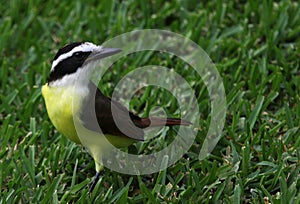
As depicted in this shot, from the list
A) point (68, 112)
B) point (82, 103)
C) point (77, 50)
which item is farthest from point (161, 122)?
point (77, 50)

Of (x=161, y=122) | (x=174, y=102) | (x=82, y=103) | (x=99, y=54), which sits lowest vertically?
(x=174, y=102)

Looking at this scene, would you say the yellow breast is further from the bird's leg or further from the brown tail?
the brown tail

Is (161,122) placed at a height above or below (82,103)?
below

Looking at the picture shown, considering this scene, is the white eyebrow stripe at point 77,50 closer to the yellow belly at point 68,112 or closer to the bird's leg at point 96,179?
the yellow belly at point 68,112

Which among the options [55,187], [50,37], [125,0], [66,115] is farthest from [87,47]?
[125,0]

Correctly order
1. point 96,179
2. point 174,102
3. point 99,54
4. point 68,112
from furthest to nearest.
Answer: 1. point 174,102
2. point 96,179
3. point 99,54
4. point 68,112

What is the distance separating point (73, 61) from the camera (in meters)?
4.12

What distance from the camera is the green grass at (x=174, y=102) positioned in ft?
13.7

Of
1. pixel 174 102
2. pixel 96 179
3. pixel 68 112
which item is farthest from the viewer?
pixel 174 102

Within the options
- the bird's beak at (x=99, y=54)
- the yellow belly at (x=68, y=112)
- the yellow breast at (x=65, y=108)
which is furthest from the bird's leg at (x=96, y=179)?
the bird's beak at (x=99, y=54)

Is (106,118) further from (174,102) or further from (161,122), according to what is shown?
(174,102)

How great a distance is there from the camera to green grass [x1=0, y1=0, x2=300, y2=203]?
4.19m

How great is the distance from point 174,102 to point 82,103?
120cm

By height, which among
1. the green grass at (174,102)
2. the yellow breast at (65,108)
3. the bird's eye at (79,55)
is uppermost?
the bird's eye at (79,55)
